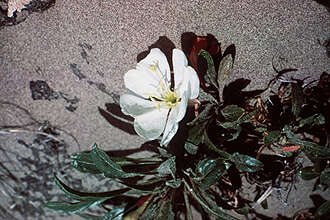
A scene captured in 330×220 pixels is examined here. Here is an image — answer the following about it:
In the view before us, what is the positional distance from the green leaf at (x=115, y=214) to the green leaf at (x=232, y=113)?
1.75 feet

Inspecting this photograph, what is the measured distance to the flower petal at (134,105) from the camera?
824mm

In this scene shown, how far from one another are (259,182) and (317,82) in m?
0.39

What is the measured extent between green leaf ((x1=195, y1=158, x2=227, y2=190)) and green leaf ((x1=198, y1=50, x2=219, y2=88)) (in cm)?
23

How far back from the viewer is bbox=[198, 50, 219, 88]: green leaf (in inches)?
31.1

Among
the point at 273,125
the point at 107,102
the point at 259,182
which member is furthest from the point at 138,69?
the point at 259,182

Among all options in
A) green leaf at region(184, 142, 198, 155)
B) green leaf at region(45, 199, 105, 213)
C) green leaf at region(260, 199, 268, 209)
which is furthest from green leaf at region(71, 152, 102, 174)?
green leaf at region(260, 199, 268, 209)

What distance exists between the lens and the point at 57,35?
899 millimetres

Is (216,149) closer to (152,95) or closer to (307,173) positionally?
(152,95)

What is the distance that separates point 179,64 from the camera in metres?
0.76

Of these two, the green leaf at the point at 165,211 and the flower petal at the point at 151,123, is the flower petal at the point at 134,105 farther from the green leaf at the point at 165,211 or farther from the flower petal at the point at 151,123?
the green leaf at the point at 165,211

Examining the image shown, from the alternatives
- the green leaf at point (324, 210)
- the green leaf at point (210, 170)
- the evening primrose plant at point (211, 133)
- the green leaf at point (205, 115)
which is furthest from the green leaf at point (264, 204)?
the green leaf at point (205, 115)

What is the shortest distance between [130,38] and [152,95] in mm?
205

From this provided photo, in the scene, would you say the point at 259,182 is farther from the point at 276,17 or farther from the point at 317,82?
the point at 276,17

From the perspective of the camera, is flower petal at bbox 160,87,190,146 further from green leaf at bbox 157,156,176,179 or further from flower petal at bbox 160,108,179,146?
green leaf at bbox 157,156,176,179
